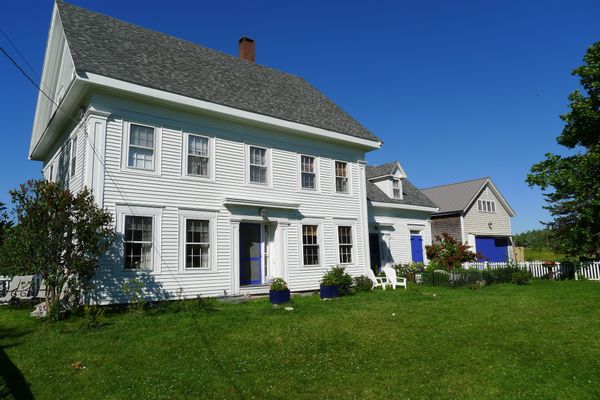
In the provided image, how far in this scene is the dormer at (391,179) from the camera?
22.6 meters

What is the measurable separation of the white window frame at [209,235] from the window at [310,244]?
3.78 m

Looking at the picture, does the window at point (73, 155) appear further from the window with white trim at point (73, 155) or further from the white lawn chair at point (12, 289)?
the white lawn chair at point (12, 289)

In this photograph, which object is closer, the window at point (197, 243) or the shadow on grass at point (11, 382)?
the shadow on grass at point (11, 382)

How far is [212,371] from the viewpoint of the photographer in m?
6.44

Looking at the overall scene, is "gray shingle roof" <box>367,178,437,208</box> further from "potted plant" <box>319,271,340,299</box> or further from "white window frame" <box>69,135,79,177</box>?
"white window frame" <box>69,135,79,177</box>

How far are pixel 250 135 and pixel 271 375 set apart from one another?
10178 millimetres

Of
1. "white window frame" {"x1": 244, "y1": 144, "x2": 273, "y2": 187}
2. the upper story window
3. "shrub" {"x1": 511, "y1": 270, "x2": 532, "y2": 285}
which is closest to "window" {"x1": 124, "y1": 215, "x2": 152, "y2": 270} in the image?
"white window frame" {"x1": 244, "y1": 144, "x2": 273, "y2": 187}

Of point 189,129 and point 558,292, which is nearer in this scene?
point 189,129

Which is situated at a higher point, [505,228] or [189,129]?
[189,129]

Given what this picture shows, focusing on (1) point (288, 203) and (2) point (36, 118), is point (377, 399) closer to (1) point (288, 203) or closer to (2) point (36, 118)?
(1) point (288, 203)

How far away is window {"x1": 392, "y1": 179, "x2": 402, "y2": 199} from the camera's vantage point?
22841mm

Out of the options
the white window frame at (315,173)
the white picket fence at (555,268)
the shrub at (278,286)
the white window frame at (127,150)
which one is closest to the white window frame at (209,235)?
→ the white window frame at (127,150)

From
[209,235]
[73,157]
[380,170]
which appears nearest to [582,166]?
[380,170]

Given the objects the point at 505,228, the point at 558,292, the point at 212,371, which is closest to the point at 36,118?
the point at 212,371
